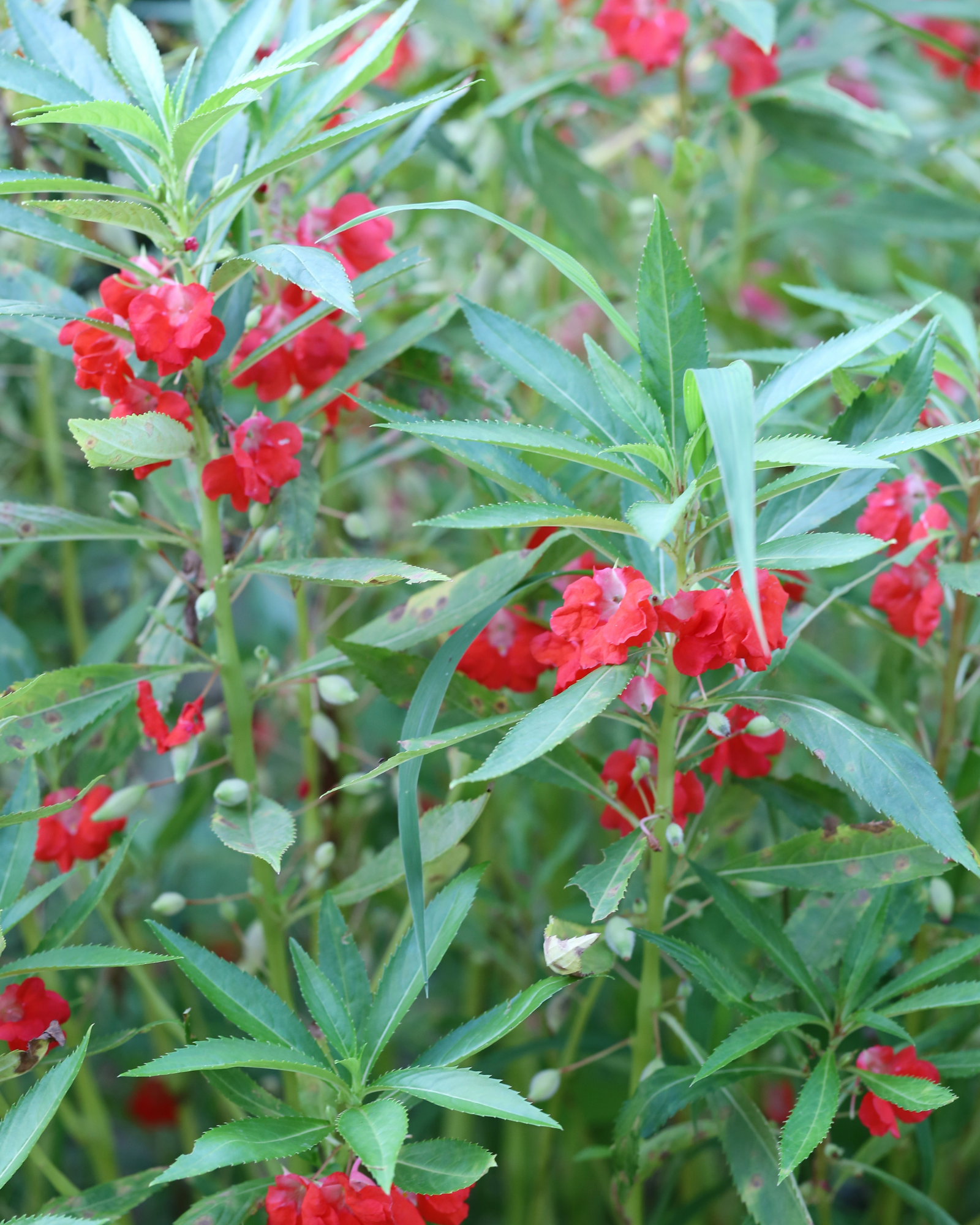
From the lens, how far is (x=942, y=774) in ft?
2.84

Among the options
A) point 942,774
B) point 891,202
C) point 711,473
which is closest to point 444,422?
point 711,473

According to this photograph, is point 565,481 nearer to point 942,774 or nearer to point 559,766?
point 559,766

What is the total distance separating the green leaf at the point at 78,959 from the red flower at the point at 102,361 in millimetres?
349

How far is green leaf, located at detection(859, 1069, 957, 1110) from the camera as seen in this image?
59cm

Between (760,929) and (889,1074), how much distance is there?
0.11 meters

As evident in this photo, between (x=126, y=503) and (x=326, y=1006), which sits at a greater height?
(x=126, y=503)

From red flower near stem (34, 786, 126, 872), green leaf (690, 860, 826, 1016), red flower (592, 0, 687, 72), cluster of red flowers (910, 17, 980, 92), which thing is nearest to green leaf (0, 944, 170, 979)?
red flower near stem (34, 786, 126, 872)

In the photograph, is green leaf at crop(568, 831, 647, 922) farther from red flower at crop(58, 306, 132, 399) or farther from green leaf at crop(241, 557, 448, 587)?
red flower at crop(58, 306, 132, 399)

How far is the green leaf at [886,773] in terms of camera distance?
0.56 m

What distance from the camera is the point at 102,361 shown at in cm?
68

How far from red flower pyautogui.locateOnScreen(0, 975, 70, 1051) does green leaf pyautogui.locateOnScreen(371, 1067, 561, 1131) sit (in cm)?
23

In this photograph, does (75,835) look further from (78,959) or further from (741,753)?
(741,753)

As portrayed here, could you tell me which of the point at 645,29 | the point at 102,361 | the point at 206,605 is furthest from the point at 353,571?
the point at 645,29

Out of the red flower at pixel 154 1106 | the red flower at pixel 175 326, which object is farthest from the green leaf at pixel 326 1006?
the red flower at pixel 154 1106
